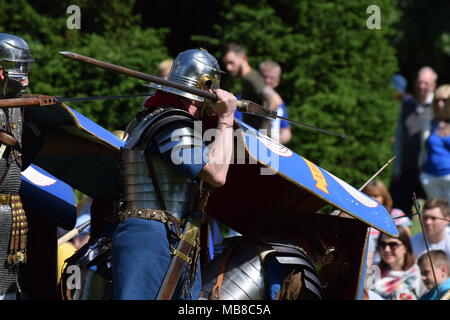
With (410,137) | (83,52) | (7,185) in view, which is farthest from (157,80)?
(410,137)

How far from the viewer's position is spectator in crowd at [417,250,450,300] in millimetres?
5988

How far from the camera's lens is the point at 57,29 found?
8406 mm

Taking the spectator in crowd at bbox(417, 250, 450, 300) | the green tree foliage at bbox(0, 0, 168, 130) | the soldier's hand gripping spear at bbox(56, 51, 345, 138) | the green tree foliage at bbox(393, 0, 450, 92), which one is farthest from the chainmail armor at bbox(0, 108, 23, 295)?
the green tree foliage at bbox(393, 0, 450, 92)

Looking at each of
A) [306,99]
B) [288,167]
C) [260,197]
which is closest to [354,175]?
[306,99]

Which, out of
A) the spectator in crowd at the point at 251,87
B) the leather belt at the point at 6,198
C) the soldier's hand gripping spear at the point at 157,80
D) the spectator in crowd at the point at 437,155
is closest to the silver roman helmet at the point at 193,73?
the soldier's hand gripping spear at the point at 157,80

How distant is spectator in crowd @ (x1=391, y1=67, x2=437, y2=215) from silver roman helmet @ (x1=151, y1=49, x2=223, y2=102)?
16.1 feet

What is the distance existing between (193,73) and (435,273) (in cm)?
252

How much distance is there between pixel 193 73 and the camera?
4.44 metres

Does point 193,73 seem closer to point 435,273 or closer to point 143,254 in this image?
point 143,254

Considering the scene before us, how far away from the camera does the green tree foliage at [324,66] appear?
9304 millimetres

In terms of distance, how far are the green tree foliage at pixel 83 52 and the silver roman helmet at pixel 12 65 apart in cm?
337

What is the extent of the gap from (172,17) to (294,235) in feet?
17.0

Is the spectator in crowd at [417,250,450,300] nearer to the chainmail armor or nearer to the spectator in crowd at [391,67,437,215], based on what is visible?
the chainmail armor
